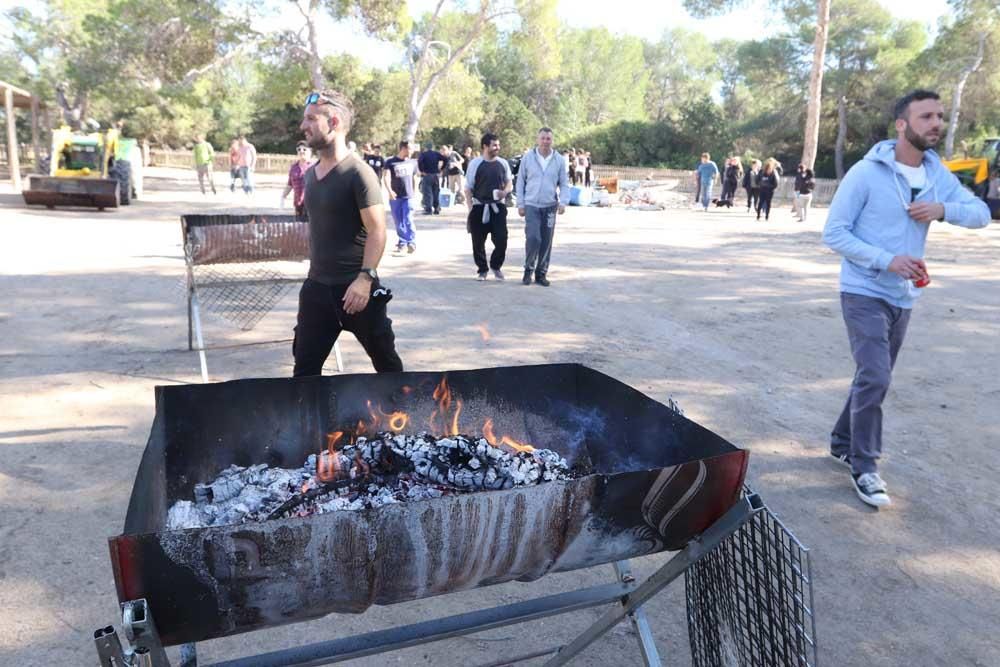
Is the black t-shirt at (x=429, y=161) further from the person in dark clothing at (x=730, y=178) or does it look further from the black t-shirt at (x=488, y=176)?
the person in dark clothing at (x=730, y=178)

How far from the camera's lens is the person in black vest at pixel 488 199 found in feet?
29.5

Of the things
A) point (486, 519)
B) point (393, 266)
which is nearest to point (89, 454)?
point (486, 519)

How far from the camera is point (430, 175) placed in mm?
16656

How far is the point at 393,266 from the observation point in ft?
33.6

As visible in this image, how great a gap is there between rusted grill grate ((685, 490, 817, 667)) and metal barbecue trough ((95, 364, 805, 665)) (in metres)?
0.10

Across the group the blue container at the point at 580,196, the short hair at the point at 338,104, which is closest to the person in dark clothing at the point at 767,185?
the blue container at the point at 580,196

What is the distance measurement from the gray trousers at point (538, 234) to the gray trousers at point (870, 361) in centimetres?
526

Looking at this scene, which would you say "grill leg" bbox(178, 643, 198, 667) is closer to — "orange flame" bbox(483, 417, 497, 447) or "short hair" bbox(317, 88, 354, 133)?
"orange flame" bbox(483, 417, 497, 447)

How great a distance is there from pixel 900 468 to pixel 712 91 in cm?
8155

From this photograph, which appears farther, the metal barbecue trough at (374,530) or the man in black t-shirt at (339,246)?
the man in black t-shirt at (339,246)

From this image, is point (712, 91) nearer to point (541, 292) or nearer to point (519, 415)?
point (541, 292)

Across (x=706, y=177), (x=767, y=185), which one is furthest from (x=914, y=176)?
(x=706, y=177)

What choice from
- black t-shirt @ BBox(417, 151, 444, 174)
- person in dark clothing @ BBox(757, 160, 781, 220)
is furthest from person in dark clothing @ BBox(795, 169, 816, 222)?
black t-shirt @ BBox(417, 151, 444, 174)

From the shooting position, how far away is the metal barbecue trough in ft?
5.38
